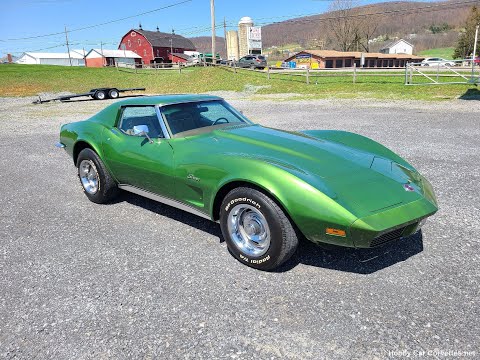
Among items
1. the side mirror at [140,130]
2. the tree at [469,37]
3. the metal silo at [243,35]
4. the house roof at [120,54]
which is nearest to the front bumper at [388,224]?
the side mirror at [140,130]

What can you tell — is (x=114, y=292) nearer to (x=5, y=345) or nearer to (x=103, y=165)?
(x=5, y=345)

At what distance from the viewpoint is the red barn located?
78.9 m

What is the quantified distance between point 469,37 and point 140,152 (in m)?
83.0

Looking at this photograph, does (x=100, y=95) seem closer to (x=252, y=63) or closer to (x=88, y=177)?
(x=252, y=63)

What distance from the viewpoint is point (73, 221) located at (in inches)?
172

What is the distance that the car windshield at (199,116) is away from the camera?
399 cm

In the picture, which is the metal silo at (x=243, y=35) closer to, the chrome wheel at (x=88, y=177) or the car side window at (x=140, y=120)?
the chrome wheel at (x=88, y=177)

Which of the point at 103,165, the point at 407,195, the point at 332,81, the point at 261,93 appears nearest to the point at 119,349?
the point at 407,195

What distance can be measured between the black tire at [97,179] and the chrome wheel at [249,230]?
2056 millimetres

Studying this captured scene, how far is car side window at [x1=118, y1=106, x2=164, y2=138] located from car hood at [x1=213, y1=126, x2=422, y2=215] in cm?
66

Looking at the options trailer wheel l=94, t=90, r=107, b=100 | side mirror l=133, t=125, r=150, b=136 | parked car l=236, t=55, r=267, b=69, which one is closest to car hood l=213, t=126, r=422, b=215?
side mirror l=133, t=125, r=150, b=136

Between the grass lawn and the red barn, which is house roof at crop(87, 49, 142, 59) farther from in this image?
the grass lawn

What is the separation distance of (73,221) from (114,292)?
178cm

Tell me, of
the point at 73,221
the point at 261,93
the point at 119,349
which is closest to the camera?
the point at 119,349
